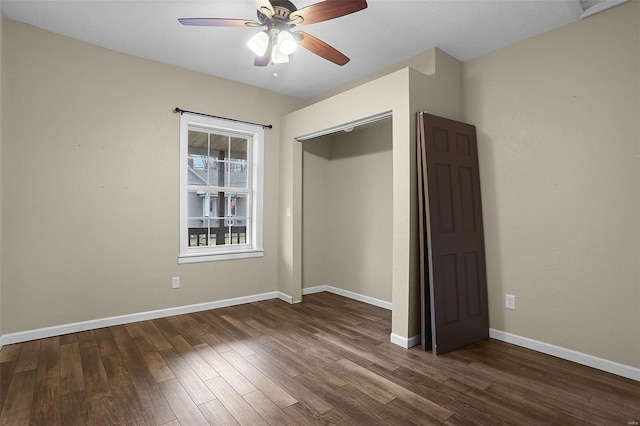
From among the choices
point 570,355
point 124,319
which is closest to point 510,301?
point 570,355

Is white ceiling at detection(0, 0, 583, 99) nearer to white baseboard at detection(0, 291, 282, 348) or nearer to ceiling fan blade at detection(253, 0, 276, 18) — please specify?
ceiling fan blade at detection(253, 0, 276, 18)

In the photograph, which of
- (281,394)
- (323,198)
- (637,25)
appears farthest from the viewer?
(323,198)

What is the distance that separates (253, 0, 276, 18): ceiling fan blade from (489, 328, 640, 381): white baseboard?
3.35m

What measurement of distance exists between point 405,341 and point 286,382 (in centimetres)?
116

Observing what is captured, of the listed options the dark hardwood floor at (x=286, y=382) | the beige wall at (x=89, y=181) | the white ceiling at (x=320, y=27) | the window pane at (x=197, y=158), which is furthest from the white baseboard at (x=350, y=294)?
the white ceiling at (x=320, y=27)

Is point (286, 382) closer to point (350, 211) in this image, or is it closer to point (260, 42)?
point (260, 42)

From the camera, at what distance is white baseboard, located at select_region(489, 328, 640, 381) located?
95.0 inches

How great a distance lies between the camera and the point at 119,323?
339 cm

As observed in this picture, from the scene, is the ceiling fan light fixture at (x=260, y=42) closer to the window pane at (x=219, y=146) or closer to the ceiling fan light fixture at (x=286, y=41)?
the ceiling fan light fixture at (x=286, y=41)

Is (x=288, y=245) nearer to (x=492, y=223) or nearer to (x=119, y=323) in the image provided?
(x=119, y=323)

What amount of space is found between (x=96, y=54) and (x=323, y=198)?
3.19 meters

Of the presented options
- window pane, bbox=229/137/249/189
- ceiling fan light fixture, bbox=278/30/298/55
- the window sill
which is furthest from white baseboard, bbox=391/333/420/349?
window pane, bbox=229/137/249/189

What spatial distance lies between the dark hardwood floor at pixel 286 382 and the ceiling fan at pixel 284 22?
2.40m

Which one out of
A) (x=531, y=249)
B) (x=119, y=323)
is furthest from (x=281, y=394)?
(x=531, y=249)
